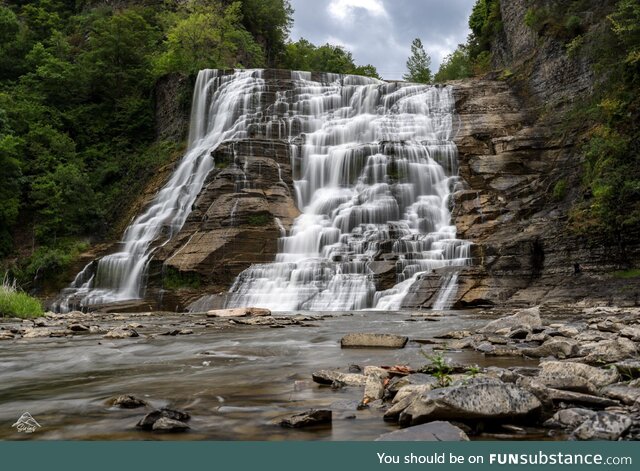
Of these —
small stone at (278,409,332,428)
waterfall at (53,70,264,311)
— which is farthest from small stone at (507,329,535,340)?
waterfall at (53,70,264,311)

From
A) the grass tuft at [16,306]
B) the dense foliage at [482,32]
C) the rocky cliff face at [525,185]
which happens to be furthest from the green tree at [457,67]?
the grass tuft at [16,306]

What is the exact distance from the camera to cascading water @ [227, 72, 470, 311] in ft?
63.8

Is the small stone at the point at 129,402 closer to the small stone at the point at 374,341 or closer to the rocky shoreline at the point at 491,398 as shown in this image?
the rocky shoreline at the point at 491,398

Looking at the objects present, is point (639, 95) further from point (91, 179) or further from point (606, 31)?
point (91, 179)

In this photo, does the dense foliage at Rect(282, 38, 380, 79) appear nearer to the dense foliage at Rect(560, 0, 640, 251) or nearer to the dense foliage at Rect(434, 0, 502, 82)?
the dense foliage at Rect(434, 0, 502, 82)

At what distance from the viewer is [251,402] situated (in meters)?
4.19

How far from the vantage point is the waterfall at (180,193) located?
23812 millimetres

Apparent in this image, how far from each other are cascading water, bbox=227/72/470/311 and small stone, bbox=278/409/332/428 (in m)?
14.3

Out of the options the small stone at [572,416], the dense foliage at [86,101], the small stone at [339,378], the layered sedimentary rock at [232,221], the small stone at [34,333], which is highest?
the dense foliage at [86,101]

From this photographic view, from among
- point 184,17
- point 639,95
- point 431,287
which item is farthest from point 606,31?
point 184,17

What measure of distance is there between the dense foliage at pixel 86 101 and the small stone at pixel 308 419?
25.2 m

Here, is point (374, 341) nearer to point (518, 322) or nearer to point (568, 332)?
point (518, 322)

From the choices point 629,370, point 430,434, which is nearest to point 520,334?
point 629,370

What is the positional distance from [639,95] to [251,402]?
18.1m
